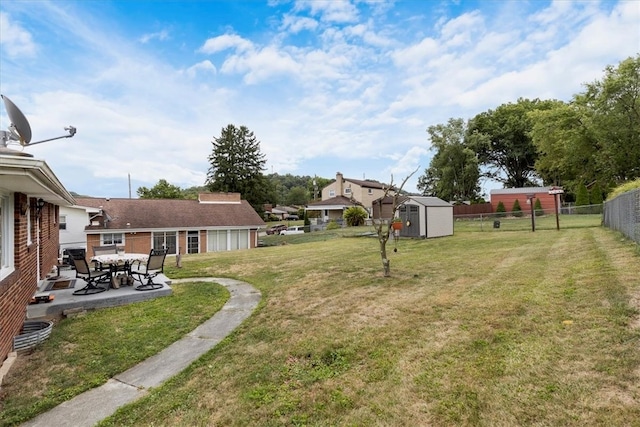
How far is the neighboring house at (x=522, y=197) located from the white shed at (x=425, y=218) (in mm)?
22149

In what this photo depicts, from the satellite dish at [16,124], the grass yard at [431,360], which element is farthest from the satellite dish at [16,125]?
the grass yard at [431,360]

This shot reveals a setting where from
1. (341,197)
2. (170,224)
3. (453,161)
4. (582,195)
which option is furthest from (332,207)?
(582,195)

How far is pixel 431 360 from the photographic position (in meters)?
3.79

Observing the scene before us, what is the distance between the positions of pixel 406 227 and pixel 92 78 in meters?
16.5

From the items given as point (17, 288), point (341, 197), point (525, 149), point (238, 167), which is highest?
point (525, 149)

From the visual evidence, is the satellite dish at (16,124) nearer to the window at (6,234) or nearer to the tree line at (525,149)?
the window at (6,234)

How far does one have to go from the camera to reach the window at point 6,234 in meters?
5.29

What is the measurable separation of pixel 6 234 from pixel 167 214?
22.1m

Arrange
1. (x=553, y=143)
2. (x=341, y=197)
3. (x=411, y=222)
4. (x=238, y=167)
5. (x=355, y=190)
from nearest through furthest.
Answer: (x=411, y=222), (x=553, y=143), (x=341, y=197), (x=355, y=190), (x=238, y=167)

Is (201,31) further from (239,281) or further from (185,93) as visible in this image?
(239,281)

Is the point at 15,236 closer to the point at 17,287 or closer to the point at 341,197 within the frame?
the point at 17,287

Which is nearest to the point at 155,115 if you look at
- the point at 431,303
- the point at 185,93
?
the point at 185,93

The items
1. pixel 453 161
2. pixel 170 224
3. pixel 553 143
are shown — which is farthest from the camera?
pixel 453 161

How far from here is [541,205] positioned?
36000 millimetres
